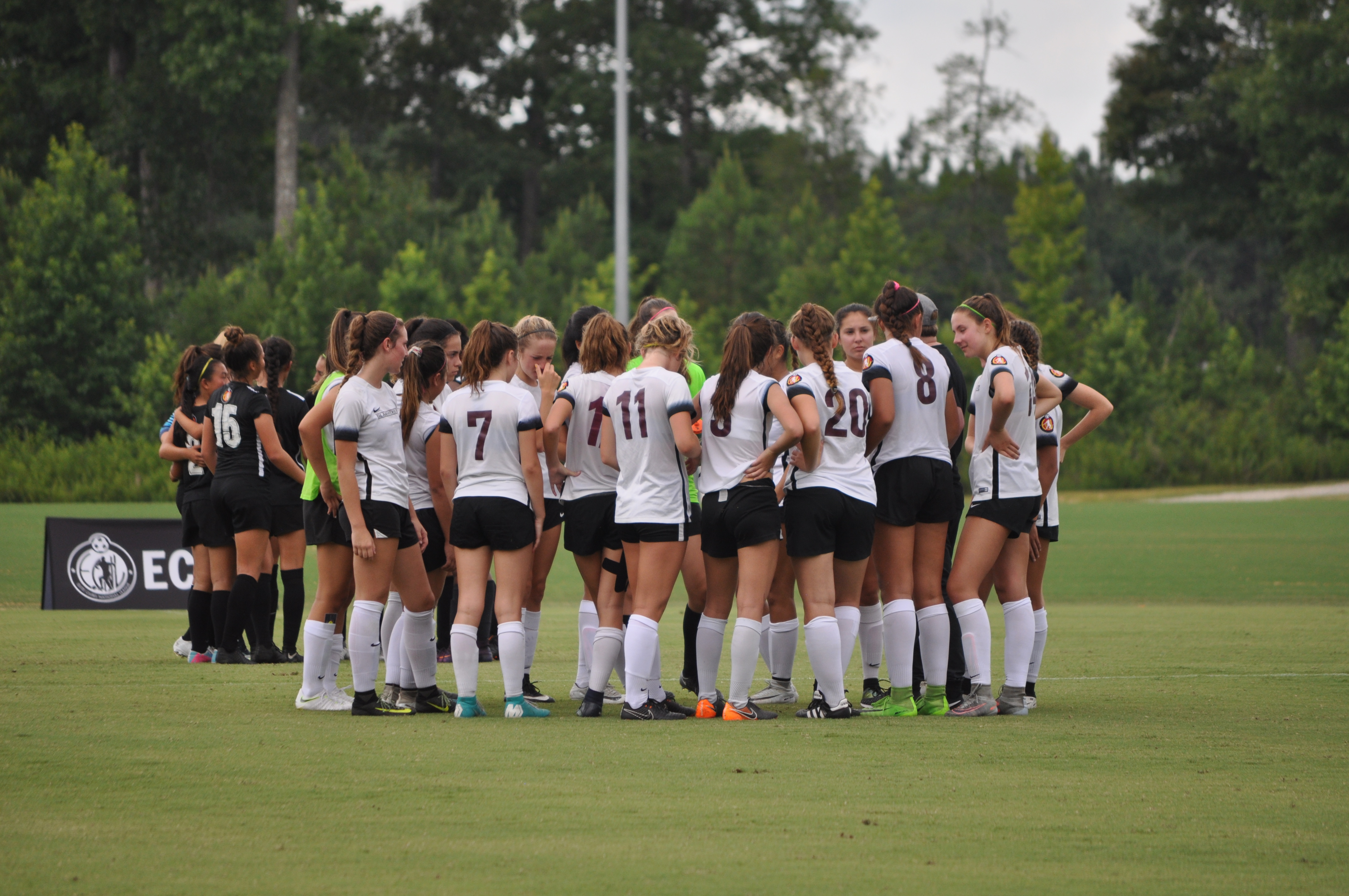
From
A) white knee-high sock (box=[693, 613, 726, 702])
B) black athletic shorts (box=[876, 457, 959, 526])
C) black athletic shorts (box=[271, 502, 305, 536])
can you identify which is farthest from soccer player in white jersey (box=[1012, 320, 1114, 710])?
black athletic shorts (box=[271, 502, 305, 536])

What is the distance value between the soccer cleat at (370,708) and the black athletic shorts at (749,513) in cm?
194

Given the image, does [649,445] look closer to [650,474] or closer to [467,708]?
[650,474]

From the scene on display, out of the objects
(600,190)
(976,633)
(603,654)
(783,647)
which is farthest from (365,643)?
(600,190)

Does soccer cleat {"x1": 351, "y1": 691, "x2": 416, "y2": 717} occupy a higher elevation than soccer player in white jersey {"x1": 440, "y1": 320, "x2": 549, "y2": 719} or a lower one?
lower

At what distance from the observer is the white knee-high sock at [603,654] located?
23.7ft

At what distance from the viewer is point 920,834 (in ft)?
15.4

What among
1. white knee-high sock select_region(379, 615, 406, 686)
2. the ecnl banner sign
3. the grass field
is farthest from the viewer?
the ecnl banner sign

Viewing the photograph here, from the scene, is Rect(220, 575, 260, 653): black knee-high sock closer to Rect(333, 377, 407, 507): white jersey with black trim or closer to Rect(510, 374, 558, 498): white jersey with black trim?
Rect(510, 374, 558, 498): white jersey with black trim

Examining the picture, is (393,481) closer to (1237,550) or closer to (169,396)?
(1237,550)

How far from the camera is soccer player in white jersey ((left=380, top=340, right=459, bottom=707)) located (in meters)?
7.38

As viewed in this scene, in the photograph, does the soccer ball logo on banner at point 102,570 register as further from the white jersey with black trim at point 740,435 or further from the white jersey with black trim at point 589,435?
the white jersey with black trim at point 740,435

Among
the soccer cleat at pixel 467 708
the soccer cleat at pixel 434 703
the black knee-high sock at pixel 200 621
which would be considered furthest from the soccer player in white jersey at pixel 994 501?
the black knee-high sock at pixel 200 621

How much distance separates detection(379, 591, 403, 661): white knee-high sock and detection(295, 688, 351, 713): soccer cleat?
31cm

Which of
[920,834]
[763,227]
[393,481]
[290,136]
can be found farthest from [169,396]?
[920,834]
